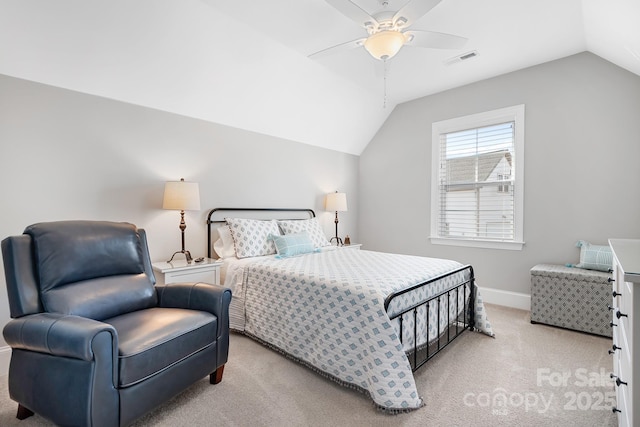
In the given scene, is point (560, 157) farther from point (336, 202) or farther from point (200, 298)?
point (200, 298)

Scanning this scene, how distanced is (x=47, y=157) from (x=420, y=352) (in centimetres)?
343

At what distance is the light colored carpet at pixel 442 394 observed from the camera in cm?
175

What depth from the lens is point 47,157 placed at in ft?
8.03

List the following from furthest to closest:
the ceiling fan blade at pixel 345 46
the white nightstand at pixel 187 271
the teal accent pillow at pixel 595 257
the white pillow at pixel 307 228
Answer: the white pillow at pixel 307 228, the teal accent pillow at pixel 595 257, the white nightstand at pixel 187 271, the ceiling fan blade at pixel 345 46

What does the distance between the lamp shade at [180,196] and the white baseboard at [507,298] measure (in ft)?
12.0

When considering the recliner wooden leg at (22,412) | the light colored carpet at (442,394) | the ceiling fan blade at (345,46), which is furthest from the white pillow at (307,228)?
the recliner wooden leg at (22,412)

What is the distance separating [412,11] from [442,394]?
8.03 ft

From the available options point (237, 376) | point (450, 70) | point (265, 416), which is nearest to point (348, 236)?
point (450, 70)

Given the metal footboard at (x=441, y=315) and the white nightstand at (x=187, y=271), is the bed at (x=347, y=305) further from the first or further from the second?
the white nightstand at (x=187, y=271)

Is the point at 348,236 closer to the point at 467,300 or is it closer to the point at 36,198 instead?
the point at 467,300

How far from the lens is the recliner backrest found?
1.78m

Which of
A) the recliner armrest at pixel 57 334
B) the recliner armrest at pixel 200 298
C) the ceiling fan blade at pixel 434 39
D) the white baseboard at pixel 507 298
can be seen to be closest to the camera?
the recliner armrest at pixel 57 334

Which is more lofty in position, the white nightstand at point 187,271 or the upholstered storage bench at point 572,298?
the white nightstand at point 187,271

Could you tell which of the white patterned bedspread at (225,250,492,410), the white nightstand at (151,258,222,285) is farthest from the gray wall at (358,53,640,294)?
the white nightstand at (151,258,222,285)
